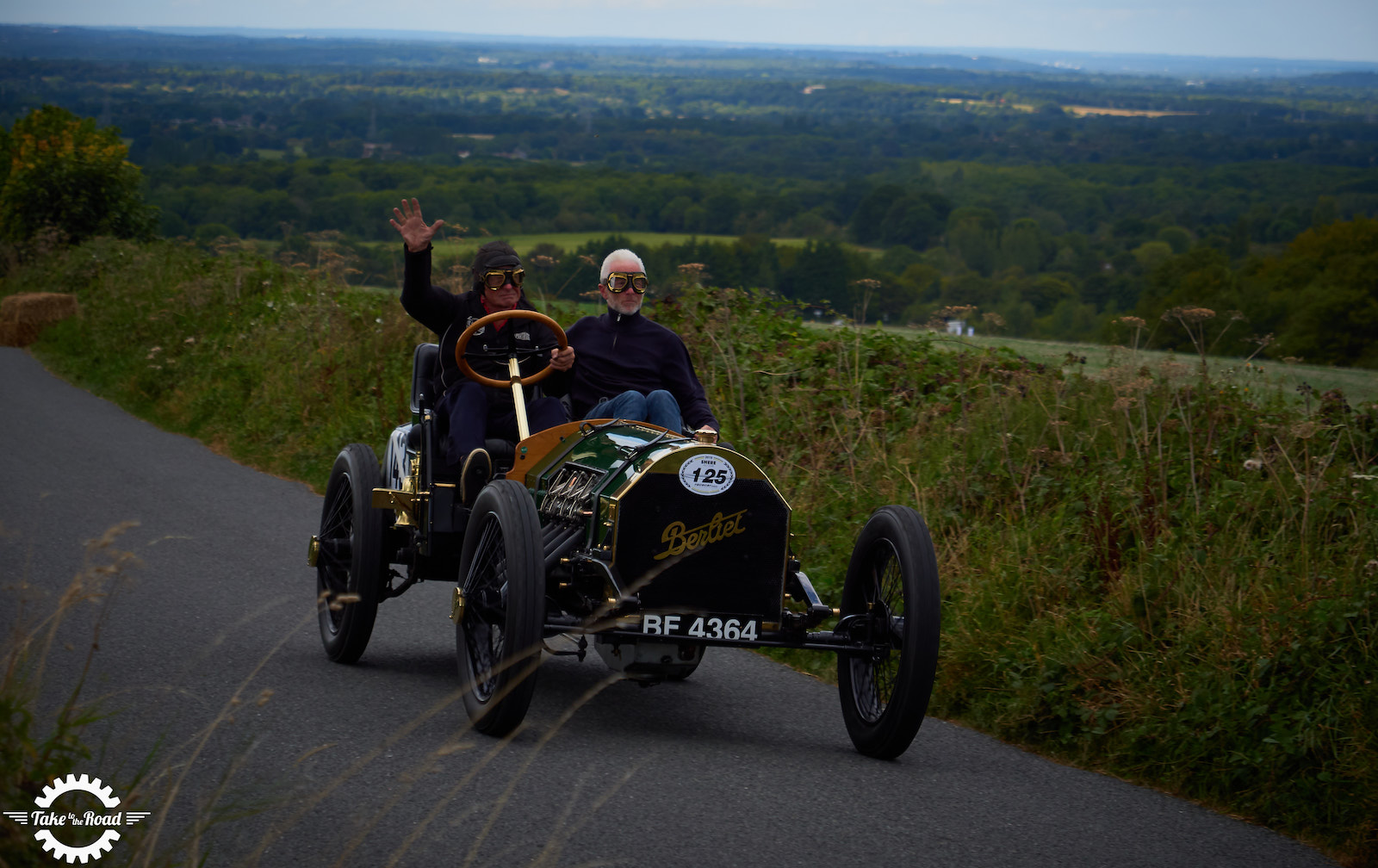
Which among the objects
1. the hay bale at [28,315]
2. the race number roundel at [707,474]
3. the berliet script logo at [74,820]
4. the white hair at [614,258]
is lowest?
the hay bale at [28,315]

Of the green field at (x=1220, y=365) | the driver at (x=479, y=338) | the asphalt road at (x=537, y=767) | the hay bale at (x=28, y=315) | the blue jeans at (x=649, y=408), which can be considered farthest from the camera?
the hay bale at (x=28, y=315)

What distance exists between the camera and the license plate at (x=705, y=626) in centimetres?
486

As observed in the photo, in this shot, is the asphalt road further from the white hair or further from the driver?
the white hair

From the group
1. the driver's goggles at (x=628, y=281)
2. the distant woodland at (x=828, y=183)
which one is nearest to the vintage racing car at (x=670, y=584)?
the driver's goggles at (x=628, y=281)

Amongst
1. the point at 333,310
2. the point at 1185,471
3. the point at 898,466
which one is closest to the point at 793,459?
the point at 898,466

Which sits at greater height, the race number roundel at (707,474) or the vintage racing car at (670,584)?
the race number roundel at (707,474)

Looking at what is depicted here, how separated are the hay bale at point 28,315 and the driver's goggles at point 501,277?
1816cm

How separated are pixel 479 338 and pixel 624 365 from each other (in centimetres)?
76

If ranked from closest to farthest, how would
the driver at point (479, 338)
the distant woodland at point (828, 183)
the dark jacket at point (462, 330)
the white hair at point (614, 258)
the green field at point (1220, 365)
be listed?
the driver at point (479, 338), the dark jacket at point (462, 330), the white hair at point (614, 258), the green field at point (1220, 365), the distant woodland at point (828, 183)

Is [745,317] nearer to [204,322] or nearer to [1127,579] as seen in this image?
[1127,579]

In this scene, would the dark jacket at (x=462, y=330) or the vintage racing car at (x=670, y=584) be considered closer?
the vintage racing car at (x=670, y=584)

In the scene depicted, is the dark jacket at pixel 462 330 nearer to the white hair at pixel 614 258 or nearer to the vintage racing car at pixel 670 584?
the white hair at pixel 614 258

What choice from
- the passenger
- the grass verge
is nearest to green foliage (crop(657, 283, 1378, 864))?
the grass verge

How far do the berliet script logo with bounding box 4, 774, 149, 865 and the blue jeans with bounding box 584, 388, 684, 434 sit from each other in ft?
10.7
